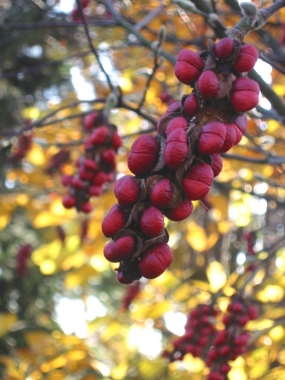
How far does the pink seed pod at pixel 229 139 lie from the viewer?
57cm

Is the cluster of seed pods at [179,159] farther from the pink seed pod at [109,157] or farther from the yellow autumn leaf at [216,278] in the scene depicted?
the yellow autumn leaf at [216,278]

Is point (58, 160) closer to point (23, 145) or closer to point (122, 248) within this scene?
point (23, 145)

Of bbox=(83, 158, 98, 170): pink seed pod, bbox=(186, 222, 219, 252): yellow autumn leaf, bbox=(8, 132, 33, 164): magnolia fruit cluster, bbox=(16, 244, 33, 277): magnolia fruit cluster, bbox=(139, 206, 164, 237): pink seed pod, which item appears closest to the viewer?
bbox=(139, 206, 164, 237): pink seed pod

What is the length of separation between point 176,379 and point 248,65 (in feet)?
4.22

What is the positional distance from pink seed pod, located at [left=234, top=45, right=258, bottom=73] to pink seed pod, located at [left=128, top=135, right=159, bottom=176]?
16cm

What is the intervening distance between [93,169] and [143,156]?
63 cm

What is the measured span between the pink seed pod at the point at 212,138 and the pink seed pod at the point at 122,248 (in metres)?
0.14

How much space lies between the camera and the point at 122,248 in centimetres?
52

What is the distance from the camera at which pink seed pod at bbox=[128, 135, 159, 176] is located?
0.55m

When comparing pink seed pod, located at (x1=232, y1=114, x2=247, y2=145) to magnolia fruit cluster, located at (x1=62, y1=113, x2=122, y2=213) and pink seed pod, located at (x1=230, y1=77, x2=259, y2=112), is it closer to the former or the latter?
pink seed pod, located at (x1=230, y1=77, x2=259, y2=112)

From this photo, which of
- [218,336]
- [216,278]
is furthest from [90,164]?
[216,278]

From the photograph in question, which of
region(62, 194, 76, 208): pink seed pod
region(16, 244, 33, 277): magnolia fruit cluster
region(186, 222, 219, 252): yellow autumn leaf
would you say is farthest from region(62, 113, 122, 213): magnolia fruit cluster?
region(16, 244, 33, 277): magnolia fruit cluster

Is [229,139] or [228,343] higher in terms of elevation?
[229,139]

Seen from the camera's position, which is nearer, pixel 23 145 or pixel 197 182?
pixel 197 182
